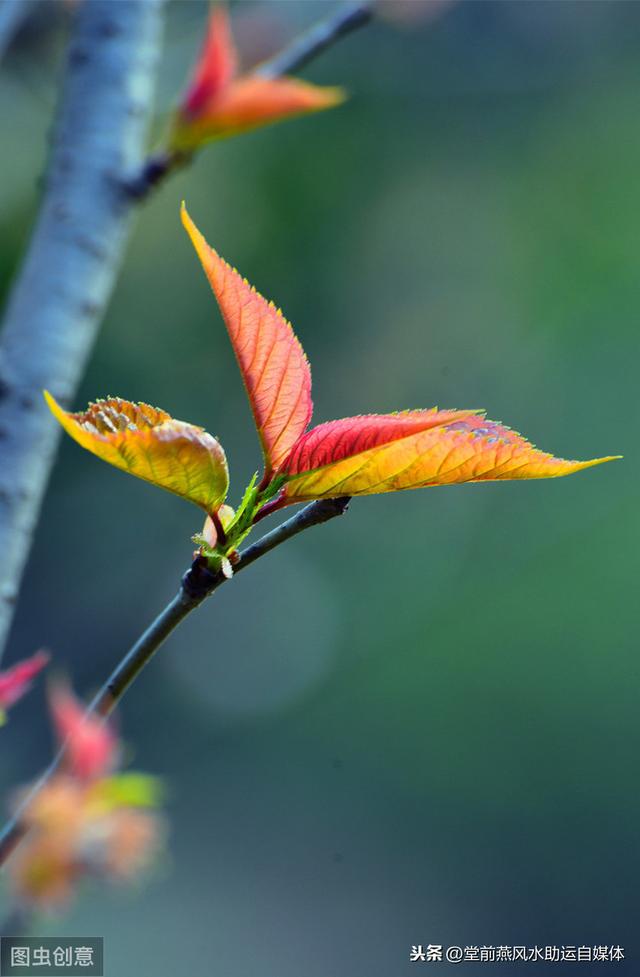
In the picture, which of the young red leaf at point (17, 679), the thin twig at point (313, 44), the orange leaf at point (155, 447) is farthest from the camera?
the thin twig at point (313, 44)

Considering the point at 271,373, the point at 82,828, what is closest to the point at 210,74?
the point at 271,373

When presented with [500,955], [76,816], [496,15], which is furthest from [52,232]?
[496,15]

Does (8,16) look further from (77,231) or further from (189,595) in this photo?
(189,595)

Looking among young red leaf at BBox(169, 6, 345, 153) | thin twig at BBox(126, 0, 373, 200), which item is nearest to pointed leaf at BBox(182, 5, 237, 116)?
young red leaf at BBox(169, 6, 345, 153)

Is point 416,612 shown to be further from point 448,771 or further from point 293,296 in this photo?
point 293,296

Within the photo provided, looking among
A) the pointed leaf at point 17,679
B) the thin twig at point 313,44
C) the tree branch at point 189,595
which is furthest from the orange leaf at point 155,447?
the thin twig at point 313,44

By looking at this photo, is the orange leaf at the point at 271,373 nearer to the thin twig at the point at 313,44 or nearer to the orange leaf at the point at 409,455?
the orange leaf at the point at 409,455

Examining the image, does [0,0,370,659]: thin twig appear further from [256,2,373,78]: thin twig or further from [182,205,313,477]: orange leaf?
[182,205,313,477]: orange leaf
